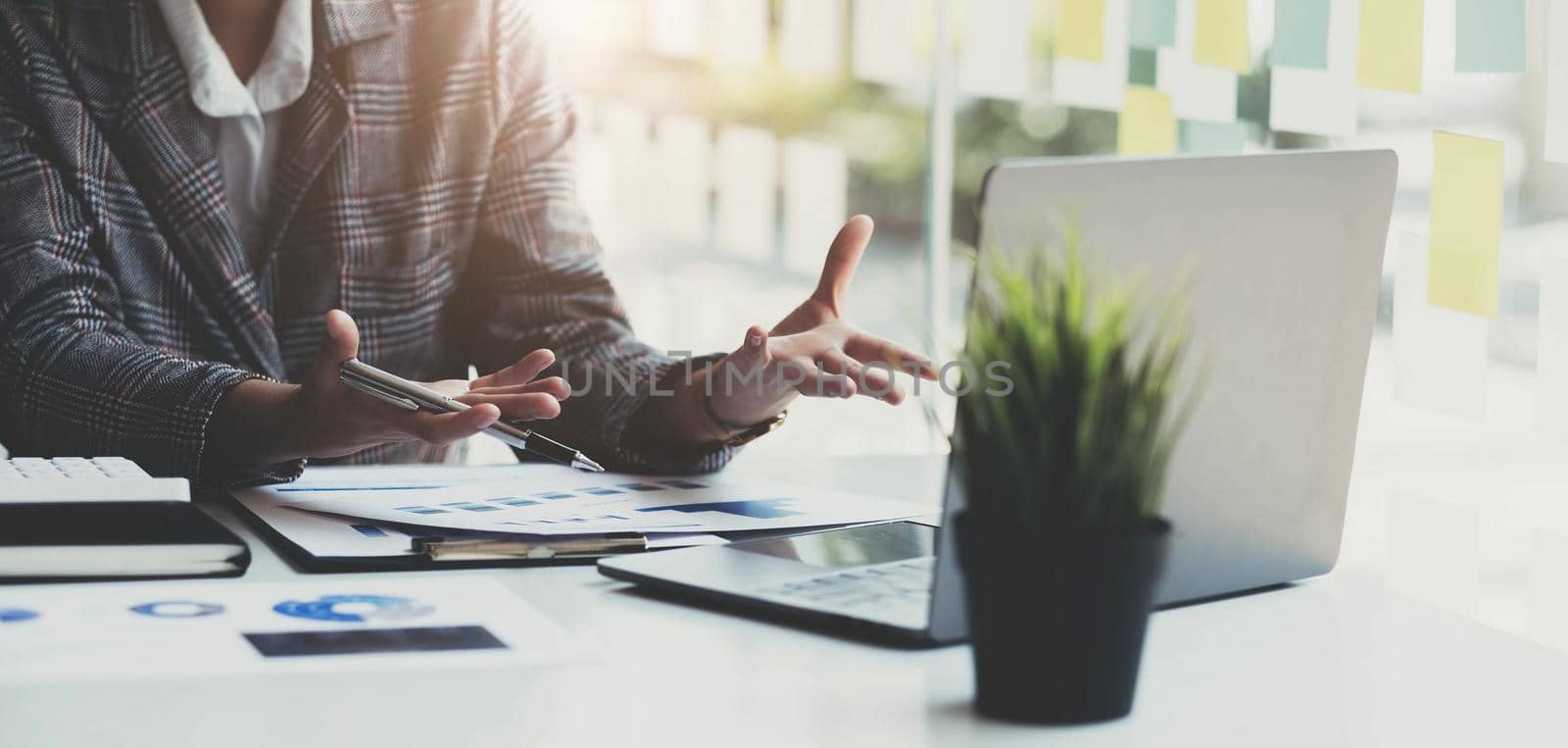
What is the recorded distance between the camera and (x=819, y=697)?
59 centimetres

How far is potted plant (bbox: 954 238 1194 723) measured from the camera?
532mm

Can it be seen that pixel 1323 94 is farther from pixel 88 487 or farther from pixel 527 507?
pixel 88 487

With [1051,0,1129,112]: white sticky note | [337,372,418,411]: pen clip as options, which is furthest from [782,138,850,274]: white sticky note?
[337,372,418,411]: pen clip

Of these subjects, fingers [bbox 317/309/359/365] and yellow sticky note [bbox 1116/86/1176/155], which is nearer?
fingers [bbox 317/309/359/365]

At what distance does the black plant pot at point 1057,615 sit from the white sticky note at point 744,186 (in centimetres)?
373

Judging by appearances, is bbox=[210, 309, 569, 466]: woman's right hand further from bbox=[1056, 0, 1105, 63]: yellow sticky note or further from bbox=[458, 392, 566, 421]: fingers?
bbox=[1056, 0, 1105, 63]: yellow sticky note

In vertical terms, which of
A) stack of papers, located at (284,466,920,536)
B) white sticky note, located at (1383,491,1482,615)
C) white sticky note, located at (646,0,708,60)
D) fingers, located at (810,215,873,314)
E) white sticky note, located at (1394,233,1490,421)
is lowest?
white sticky note, located at (1383,491,1482,615)

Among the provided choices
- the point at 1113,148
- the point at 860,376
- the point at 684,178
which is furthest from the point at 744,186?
the point at 860,376

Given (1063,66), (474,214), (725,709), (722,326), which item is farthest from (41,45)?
(722,326)

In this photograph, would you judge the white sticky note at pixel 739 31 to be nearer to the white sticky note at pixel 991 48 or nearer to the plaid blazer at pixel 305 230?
the white sticky note at pixel 991 48

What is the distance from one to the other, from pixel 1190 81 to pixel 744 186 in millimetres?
1517

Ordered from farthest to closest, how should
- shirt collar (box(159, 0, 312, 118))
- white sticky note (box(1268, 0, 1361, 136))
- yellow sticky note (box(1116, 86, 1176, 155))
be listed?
yellow sticky note (box(1116, 86, 1176, 155))
white sticky note (box(1268, 0, 1361, 136))
shirt collar (box(159, 0, 312, 118))

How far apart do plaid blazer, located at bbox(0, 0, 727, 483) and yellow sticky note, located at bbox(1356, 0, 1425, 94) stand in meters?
1.19

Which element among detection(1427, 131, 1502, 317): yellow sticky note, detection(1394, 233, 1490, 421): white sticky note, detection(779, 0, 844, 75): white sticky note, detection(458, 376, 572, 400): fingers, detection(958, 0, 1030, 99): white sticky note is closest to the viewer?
detection(458, 376, 572, 400): fingers
